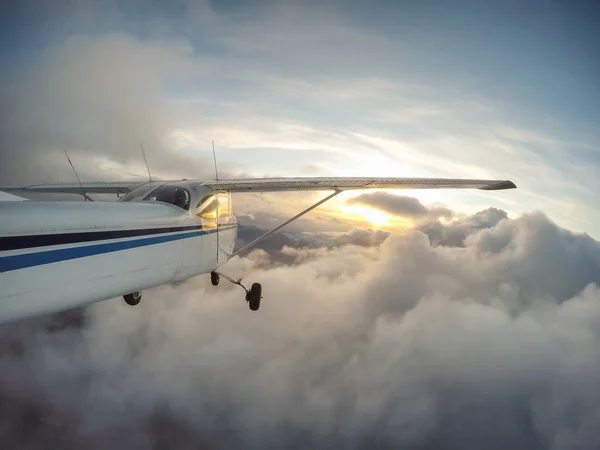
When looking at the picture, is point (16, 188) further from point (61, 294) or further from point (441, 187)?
point (441, 187)

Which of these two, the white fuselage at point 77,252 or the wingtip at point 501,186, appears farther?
the wingtip at point 501,186

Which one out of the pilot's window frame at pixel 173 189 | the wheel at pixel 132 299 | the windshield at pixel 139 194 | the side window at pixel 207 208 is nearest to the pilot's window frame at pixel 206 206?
the side window at pixel 207 208

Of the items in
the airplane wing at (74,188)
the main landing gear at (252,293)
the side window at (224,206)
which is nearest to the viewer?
the side window at (224,206)

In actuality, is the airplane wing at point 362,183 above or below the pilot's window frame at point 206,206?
above

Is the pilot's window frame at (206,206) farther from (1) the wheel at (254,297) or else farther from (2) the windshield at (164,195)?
(1) the wheel at (254,297)

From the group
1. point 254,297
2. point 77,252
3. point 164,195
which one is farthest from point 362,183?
point 77,252

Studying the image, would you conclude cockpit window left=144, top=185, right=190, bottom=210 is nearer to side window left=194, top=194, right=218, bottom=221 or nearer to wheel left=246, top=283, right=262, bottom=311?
side window left=194, top=194, right=218, bottom=221

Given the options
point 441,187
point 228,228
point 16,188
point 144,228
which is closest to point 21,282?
point 144,228
